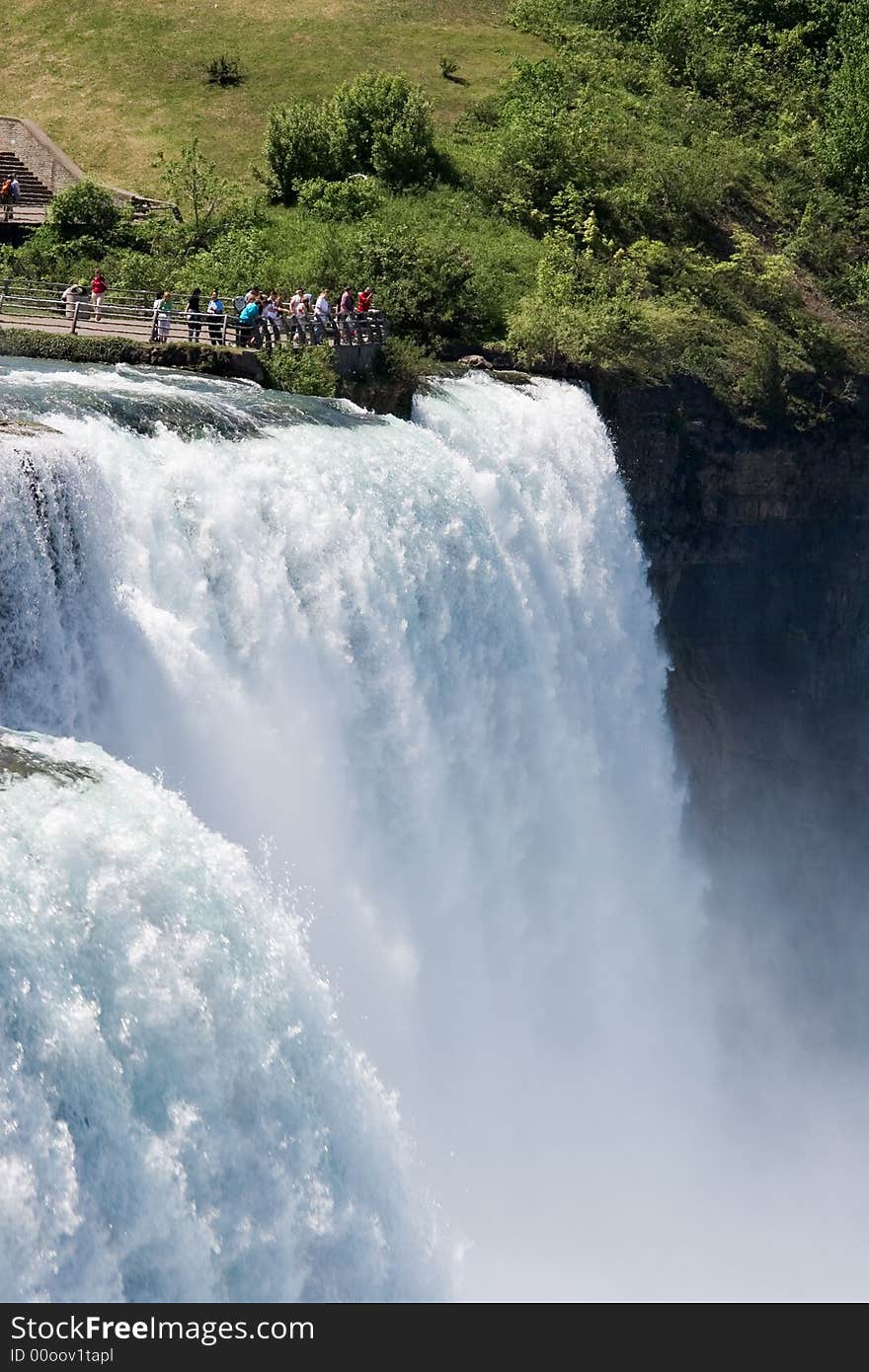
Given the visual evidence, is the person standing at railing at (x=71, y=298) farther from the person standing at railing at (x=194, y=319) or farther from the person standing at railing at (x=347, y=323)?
the person standing at railing at (x=347, y=323)

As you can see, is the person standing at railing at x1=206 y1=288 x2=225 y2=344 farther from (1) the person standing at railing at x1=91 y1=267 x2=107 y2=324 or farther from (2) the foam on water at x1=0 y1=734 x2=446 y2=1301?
(2) the foam on water at x1=0 y1=734 x2=446 y2=1301

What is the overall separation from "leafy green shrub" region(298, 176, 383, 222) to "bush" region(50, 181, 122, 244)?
20.9 ft

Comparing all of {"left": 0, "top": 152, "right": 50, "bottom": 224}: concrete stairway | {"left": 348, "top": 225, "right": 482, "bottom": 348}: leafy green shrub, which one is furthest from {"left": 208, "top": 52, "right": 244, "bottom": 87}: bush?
{"left": 348, "top": 225, "right": 482, "bottom": 348}: leafy green shrub

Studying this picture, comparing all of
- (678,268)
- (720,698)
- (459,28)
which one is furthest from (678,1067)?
(459,28)

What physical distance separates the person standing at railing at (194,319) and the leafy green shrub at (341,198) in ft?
46.1

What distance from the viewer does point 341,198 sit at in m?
52.3

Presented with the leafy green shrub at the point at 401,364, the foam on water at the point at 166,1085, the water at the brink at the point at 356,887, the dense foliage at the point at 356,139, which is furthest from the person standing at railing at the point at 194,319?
the foam on water at the point at 166,1085

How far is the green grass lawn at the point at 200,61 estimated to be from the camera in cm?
5925

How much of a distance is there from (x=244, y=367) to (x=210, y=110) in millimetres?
28458

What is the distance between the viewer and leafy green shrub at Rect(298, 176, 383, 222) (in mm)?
51906

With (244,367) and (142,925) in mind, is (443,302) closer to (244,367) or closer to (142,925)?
(244,367)

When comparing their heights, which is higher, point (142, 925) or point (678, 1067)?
point (142, 925)

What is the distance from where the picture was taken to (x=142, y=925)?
17.2 m

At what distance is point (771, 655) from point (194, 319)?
1712 cm
